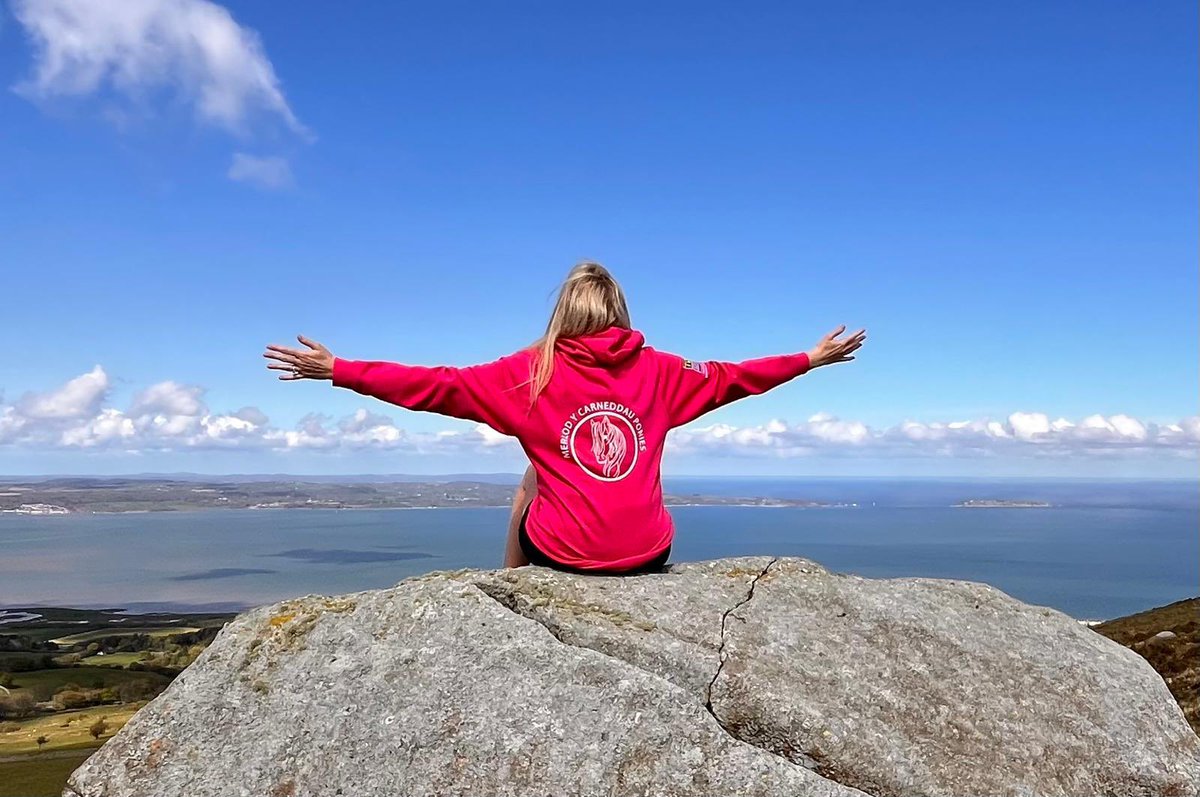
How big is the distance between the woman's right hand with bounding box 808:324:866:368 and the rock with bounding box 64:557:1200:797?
2.00m

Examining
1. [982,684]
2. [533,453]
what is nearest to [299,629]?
[533,453]

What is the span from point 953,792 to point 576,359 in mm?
3706

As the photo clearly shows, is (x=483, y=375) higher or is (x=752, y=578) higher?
(x=483, y=375)

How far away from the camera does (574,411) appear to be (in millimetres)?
6105

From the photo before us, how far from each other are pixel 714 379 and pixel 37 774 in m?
43.8

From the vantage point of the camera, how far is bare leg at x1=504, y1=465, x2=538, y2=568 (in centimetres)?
653

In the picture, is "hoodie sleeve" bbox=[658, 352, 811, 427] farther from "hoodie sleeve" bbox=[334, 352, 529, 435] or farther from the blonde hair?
"hoodie sleeve" bbox=[334, 352, 529, 435]

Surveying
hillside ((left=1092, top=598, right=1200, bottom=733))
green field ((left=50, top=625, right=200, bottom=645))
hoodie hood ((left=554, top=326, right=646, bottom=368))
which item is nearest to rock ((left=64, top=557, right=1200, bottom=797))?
hoodie hood ((left=554, top=326, right=646, bottom=368))

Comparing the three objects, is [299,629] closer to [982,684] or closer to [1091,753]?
[982,684]

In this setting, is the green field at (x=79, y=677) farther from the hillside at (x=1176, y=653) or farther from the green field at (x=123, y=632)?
the hillside at (x=1176, y=653)

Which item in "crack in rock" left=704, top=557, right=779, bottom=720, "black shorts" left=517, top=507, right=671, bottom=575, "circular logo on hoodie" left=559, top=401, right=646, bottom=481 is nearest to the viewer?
"crack in rock" left=704, top=557, right=779, bottom=720

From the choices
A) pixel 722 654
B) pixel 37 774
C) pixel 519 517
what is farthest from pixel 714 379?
pixel 37 774

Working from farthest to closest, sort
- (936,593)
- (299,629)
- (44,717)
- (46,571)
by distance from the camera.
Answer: (46,571), (44,717), (936,593), (299,629)

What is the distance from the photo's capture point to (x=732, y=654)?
5.38m
